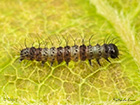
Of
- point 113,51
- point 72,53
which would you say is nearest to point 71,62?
point 72,53

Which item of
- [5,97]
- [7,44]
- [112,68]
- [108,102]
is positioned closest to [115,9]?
[112,68]

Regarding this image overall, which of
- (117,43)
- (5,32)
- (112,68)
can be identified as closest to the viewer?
(112,68)

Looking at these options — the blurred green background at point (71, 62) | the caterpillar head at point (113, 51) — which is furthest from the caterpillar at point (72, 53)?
the blurred green background at point (71, 62)

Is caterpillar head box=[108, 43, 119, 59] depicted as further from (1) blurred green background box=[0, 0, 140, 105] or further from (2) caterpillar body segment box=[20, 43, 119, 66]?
(1) blurred green background box=[0, 0, 140, 105]

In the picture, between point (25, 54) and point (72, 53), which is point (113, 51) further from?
point (25, 54)

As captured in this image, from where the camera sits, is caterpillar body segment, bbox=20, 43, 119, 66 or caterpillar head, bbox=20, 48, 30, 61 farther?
caterpillar head, bbox=20, 48, 30, 61

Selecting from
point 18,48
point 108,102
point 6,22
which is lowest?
point 108,102

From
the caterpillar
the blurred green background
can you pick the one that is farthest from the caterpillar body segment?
the blurred green background

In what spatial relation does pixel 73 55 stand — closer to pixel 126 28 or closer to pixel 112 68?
pixel 112 68

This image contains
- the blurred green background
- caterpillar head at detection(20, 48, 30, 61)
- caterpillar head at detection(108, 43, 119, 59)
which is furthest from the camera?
caterpillar head at detection(20, 48, 30, 61)
